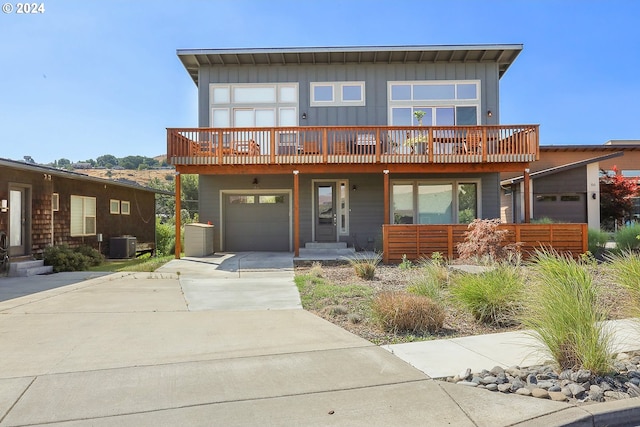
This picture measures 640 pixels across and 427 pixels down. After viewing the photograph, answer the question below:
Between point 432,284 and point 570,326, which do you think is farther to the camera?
point 432,284

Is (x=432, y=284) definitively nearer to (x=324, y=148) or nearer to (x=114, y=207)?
(x=324, y=148)

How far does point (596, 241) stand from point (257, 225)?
11341mm

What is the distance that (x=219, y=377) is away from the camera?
387 cm

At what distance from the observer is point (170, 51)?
1517 cm

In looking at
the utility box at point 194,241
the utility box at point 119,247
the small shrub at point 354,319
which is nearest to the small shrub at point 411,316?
the small shrub at point 354,319

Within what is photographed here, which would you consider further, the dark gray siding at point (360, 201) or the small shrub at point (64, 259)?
the dark gray siding at point (360, 201)

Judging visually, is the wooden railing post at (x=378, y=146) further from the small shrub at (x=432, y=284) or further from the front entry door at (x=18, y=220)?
the front entry door at (x=18, y=220)

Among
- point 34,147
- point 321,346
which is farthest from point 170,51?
point 34,147

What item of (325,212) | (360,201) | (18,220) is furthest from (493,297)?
(18,220)

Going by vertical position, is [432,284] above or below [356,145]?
below

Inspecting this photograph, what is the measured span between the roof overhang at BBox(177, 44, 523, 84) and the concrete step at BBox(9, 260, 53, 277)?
8136 mm

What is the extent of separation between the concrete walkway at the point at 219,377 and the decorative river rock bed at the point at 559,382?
0.47 ft

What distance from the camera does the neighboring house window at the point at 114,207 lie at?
57.2 feet

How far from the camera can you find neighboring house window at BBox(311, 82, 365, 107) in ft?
50.4
